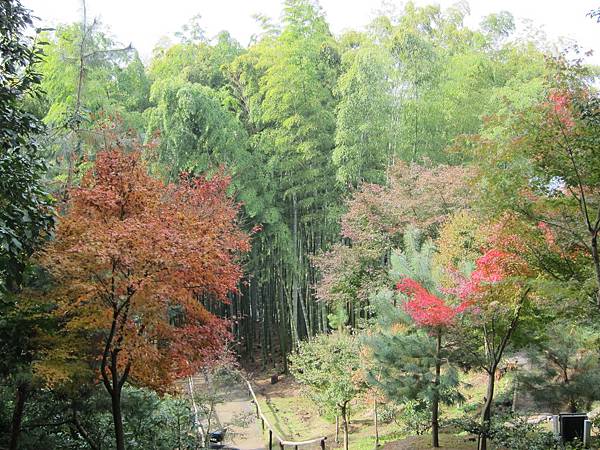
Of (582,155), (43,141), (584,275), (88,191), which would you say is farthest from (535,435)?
(43,141)

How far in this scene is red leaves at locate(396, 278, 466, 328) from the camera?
786 centimetres

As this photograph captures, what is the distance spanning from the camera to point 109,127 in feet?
23.6

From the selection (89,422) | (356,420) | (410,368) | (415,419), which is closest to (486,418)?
(410,368)

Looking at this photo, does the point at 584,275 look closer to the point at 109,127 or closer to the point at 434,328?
the point at 434,328

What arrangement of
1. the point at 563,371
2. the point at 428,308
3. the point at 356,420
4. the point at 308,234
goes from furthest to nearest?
the point at 308,234
the point at 356,420
the point at 563,371
the point at 428,308

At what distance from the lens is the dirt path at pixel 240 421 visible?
10827mm

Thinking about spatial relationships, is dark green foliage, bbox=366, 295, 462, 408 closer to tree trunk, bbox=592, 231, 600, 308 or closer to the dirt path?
the dirt path

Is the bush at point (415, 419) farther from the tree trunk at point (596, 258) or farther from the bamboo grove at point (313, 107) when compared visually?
the tree trunk at point (596, 258)

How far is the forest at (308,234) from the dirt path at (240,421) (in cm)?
15

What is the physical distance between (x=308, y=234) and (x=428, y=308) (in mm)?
8412

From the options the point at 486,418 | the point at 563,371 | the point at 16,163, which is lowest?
the point at 486,418

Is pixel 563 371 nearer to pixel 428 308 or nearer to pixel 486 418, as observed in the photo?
pixel 486 418

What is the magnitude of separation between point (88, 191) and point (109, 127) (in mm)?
1839

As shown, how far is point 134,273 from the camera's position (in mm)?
5457
